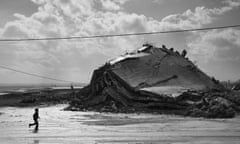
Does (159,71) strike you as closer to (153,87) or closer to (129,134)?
(153,87)

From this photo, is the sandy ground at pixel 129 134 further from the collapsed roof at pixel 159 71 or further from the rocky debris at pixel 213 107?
the collapsed roof at pixel 159 71

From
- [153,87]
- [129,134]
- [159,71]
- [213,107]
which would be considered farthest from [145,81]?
[129,134]

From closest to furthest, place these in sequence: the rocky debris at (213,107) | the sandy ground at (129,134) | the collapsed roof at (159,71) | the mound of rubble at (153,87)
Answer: the sandy ground at (129,134), the rocky debris at (213,107), the mound of rubble at (153,87), the collapsed roof at (159,71)

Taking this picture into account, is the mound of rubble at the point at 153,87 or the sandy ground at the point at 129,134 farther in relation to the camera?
the mound of rubble at the point at 153,87

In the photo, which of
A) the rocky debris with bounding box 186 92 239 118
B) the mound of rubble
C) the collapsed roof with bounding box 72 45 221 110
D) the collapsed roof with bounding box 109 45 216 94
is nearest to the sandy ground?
the rocky debris with bounding box 186 92 239 118

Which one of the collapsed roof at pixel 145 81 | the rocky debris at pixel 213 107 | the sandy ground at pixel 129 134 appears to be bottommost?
the sandy ground at pixel 129 134

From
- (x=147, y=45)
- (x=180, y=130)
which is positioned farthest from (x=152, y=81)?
(x=180, y=130)

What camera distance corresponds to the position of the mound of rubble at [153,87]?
2259 centimetres

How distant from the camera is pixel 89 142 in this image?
1204cm

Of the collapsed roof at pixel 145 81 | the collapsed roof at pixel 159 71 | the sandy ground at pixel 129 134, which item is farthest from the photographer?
the collapsed roof at pixel 159 71

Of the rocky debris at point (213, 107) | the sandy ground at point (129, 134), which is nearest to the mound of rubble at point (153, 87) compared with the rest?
the rocky debris at point (213, 107)

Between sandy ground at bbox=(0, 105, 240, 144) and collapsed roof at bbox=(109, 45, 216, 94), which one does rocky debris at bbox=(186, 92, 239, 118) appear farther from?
sandy ground at bbox=(0, 105, 240, 144)

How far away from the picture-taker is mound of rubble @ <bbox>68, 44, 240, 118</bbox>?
74.1 feet

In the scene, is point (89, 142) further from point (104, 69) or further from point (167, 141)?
point (104, 69)
